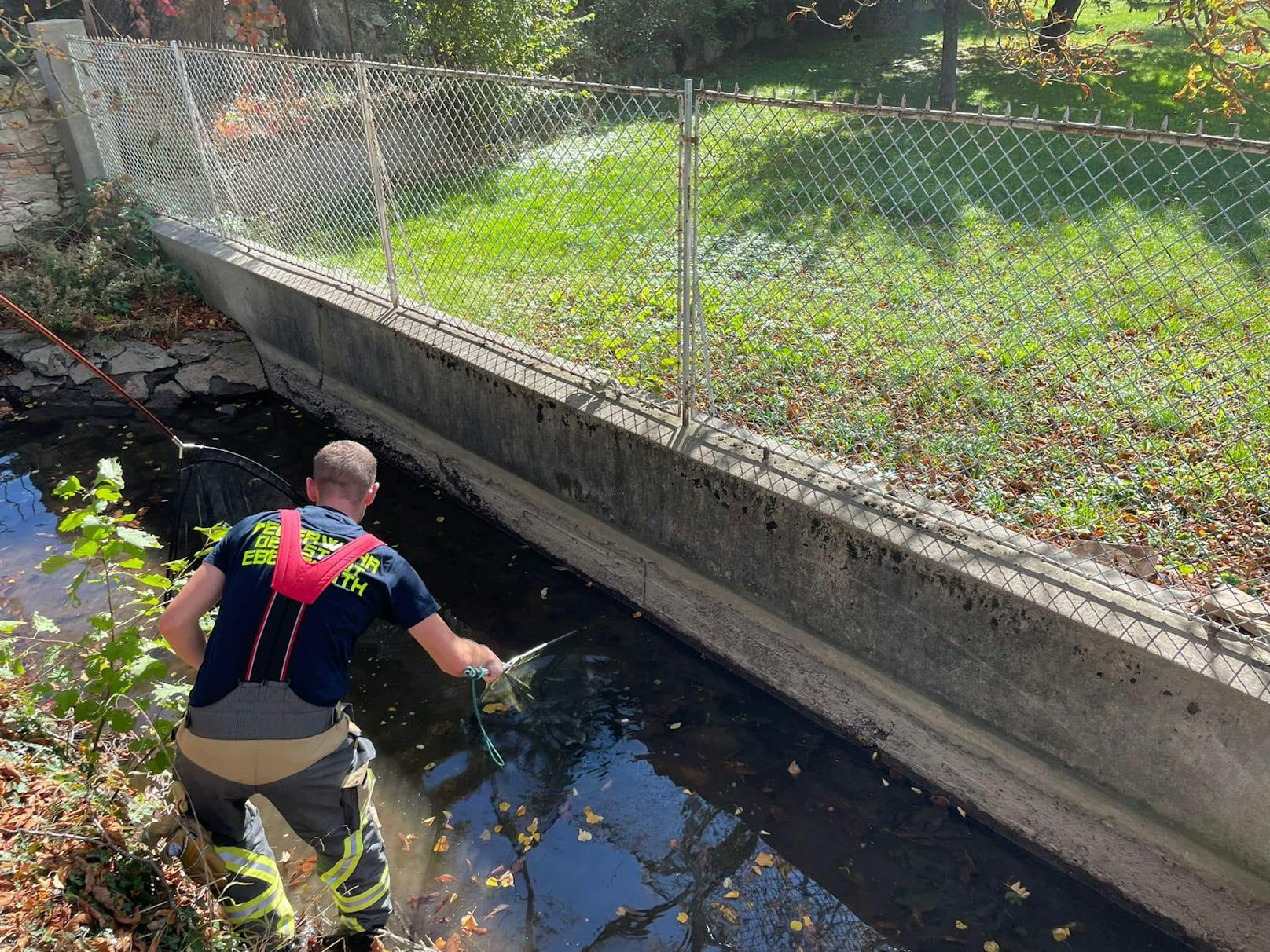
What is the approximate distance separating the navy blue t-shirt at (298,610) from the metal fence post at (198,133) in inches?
237

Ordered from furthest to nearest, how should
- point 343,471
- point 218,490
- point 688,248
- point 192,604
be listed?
point 218,490 < point 688,248 < point 343,471 < point 192,604

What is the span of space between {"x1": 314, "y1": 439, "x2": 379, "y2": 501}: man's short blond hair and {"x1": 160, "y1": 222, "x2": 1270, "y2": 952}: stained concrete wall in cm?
178

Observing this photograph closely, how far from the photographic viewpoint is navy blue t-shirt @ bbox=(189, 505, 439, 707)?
8.63 ft

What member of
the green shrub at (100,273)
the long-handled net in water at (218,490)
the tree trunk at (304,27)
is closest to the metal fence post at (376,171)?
the long-handled net in water at (218,490)

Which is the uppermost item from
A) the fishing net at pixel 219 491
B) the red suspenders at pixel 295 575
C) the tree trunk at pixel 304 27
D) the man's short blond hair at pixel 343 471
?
the tree trunk at pixel 304 27

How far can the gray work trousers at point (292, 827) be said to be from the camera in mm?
2820

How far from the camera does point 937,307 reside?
5840mm

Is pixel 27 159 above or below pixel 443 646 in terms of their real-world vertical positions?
above

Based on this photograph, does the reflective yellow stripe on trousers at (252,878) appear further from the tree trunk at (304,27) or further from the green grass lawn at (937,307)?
the tree trunk at (304,27)

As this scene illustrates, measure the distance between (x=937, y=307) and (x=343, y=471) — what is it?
13.9ft

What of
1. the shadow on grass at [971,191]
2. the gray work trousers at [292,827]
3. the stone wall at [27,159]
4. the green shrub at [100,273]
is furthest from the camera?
the stone wall at [27,159]

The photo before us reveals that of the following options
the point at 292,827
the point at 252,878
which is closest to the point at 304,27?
the point at 292,827

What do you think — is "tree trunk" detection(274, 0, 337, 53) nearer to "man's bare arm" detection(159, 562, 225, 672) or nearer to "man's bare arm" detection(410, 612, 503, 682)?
"man's bare arm" detection(159, 562, 225, 672)

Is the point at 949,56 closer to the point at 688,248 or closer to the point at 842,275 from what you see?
the point at 842,275
